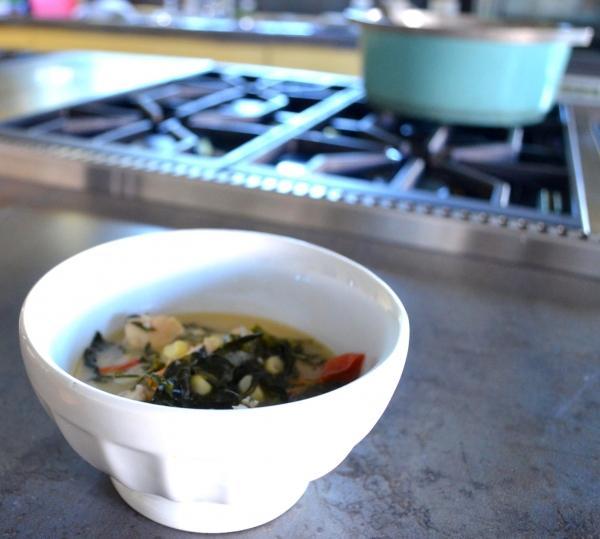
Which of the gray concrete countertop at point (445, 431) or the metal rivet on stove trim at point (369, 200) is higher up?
the metal rivet on stove trim at point (369, 200)

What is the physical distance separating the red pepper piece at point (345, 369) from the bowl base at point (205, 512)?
73 mm

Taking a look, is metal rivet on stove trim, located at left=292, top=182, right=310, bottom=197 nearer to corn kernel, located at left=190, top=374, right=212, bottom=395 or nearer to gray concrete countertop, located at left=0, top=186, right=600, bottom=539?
gray concrete countertop, located at left=0, top=186, right=600, bottom=539

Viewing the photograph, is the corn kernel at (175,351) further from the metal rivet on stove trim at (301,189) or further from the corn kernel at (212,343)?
the metal rivet on stove trim at (301,189)

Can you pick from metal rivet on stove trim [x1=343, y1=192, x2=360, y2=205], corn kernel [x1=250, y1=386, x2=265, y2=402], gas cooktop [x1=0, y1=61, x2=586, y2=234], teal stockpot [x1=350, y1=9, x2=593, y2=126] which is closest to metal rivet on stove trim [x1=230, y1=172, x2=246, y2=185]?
gas cooktop [x1=0, y1=61, x2=586, y2=234]

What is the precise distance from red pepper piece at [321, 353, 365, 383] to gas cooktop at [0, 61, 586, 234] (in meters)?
0.35

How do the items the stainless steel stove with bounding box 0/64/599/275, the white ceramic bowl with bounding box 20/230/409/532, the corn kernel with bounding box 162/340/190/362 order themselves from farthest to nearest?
the stainless steel stove with bounding box 0/64/599/275 → the corn kernel with bounding box 162/340/190/362 → the white ceramic bowl with bounding box 20/230/409/532

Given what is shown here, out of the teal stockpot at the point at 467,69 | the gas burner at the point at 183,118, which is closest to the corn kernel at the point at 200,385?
the gas burner at the point at 183,118

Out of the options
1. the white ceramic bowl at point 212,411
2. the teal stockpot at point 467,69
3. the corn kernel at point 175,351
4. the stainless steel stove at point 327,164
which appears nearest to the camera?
the white ceramic bowl at point 212,411

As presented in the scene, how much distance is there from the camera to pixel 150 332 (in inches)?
17.5

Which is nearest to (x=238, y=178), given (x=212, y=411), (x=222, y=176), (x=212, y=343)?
(x=222, y=176)

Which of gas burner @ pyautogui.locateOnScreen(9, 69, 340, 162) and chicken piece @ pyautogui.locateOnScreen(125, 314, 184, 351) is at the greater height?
chicken piece @ pyautogui.locateOnScreen(125, 314, 184, 351)

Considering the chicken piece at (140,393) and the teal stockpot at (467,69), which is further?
A: the teal stockpot at (467,69)

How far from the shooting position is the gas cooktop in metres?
0.78

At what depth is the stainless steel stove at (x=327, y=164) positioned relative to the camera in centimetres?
72
